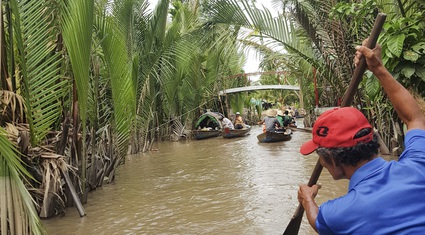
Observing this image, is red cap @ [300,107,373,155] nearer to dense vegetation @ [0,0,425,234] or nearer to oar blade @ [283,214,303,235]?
oar blade @ [283,214,303,235]

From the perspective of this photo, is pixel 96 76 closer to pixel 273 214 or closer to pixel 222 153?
pixel 273 214

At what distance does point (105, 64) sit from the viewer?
676 centimetres

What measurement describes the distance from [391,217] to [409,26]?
4.08m

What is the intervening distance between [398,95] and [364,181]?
70 cm

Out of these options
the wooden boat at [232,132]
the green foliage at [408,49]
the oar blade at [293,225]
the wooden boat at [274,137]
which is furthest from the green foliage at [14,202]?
the wooden boat at [232,132]

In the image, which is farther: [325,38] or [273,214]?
[325,38]

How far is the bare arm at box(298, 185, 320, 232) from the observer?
5.62 feet

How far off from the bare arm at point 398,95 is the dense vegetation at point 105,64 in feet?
7.00

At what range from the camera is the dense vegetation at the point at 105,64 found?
3.82m

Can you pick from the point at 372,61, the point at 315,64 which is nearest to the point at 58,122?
the point at 372,61

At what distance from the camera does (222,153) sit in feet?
38.1

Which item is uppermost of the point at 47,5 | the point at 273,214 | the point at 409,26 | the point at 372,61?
the point at 47,5

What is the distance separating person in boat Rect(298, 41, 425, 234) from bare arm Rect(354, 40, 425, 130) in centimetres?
11

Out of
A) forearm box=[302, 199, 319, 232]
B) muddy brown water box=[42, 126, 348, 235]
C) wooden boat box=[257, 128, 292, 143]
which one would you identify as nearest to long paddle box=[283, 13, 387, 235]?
forearm box=[302, 199, 319, 232]
